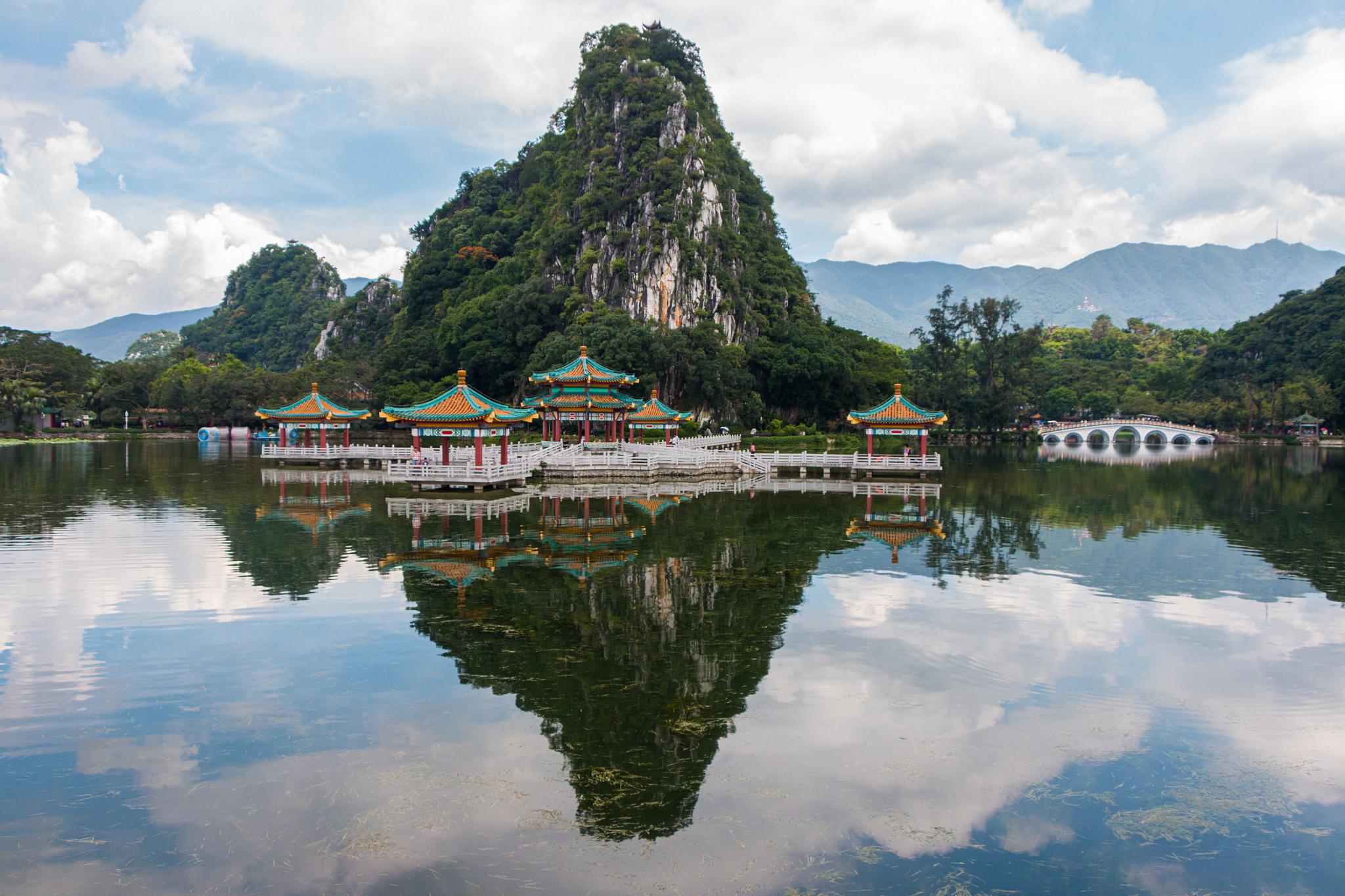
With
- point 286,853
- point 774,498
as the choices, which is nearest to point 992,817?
point 286,853

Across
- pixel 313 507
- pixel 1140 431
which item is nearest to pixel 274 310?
pixel 313 507

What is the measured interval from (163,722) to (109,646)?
354cm

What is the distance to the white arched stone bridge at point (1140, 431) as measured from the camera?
262 ft

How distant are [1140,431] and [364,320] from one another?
8816cm

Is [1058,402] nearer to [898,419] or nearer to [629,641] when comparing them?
[898,419]

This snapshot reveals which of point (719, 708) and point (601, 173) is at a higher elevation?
point (601, 173)

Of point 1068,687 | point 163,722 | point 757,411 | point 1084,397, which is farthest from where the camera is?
point 1084,397

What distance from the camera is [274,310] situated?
138 metres

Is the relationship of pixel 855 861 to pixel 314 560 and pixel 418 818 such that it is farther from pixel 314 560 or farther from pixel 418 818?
pixel 314 560

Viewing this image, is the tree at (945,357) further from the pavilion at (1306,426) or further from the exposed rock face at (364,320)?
the exposed rock face at (364,320)

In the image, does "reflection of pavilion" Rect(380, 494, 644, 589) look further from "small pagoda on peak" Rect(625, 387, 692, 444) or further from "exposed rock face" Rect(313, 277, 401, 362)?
"exposed rock face" Rect(313, 277, 401, 362)

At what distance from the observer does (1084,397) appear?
9656 centimetres

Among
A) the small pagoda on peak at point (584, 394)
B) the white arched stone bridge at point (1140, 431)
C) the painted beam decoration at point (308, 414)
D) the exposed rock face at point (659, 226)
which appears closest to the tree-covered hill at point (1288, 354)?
the white arched stone bridge at point (1140, 431)

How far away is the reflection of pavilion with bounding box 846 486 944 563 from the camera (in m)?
21.3
